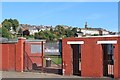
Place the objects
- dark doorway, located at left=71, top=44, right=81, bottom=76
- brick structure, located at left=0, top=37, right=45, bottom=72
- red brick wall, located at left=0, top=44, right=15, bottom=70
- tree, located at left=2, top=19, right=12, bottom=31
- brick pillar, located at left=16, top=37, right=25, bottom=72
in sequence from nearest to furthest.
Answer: dark doorway, located at left=71, top=44, right=81, bottom=76 → brick pillar, located at left=16, top=37, right=25, bottom=72 → brick structure, located at left=0, top=37, right=45, bottom=72 → red brick wall, located at left=0, top=44, right=15, bottom=70 → tree, located at left=2, top=19, right=12, bottom=31

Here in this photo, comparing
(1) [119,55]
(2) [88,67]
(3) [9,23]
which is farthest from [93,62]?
(3) [9,23]

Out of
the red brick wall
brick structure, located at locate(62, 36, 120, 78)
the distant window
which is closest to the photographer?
brick structure, located at locate(62, 36, 120, 78)

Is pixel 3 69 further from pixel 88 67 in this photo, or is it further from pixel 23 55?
pixel 88 67

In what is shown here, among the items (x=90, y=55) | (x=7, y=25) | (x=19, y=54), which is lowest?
(x=19, y=54)

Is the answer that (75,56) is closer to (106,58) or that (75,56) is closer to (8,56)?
(106,58)

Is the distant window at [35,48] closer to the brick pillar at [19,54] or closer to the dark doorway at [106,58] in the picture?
the brick pillar at [19,54]

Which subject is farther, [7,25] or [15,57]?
[7,25]

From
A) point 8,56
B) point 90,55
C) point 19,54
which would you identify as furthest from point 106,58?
point 8,56

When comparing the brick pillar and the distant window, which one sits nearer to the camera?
the brick pillar

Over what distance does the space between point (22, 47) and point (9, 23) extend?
11380 cm

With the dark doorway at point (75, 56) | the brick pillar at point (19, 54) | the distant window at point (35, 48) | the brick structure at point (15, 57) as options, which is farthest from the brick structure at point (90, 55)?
the distant window at point (35, 48)

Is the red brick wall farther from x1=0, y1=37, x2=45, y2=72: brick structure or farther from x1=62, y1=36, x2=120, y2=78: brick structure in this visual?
x1=62, y1=36, x2=120, y2=78: brick structure

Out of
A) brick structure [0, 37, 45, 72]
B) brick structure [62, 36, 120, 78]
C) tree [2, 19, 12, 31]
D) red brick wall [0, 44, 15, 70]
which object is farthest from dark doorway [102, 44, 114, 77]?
tree [2, 19, 12, 31]

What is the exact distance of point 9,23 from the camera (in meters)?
142
